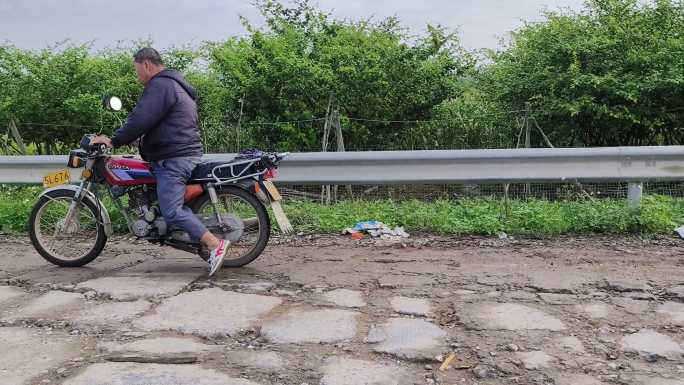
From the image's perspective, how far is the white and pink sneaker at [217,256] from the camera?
4.86m

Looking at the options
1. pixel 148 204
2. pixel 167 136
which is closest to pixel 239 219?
pixel 148 204

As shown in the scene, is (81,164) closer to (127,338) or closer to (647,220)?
(127,338)

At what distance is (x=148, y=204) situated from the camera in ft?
17.4

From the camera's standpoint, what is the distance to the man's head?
4.99 metres

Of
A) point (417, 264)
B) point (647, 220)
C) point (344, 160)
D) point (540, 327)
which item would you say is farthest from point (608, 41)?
point (540, 327)

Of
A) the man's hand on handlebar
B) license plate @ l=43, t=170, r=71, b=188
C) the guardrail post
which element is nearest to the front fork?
license plate @ l=43, t=170, r=71, b=188

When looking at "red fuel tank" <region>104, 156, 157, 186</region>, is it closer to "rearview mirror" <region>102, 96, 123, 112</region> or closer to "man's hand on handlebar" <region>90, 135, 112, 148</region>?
"man's hand on handlebar" <region>90, 135, 112, 148</region>

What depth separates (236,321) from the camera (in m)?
3.87

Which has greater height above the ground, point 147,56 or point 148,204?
point 147,56

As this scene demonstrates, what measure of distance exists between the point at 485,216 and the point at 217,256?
9.57ft

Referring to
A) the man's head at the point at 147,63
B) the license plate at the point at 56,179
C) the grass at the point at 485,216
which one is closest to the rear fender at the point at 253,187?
the man's head at the point at 147,63

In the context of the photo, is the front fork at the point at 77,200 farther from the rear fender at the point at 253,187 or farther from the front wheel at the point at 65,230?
the rear fender at the point at 253,187

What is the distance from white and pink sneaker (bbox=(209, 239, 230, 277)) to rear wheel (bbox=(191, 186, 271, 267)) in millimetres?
299

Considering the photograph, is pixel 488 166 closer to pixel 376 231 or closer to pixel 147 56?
pixel 376 231
